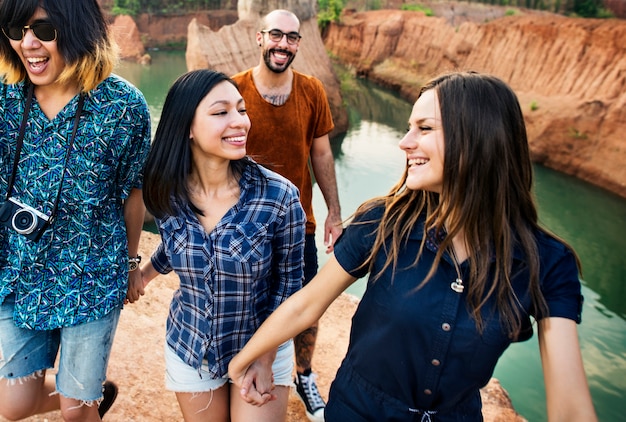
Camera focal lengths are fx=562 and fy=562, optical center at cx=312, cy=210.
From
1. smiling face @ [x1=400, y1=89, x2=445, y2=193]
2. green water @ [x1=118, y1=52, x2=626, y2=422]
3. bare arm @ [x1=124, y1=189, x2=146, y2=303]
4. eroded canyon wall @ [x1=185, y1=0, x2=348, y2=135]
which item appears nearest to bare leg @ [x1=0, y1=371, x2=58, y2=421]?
bare arm @ [x1=124, y1=189, x2=146, y2=303]

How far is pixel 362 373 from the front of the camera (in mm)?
1491

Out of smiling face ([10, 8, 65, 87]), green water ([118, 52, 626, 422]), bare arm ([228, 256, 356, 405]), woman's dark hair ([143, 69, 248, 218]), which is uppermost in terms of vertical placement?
smiling face ([10, 8, 65, 87])

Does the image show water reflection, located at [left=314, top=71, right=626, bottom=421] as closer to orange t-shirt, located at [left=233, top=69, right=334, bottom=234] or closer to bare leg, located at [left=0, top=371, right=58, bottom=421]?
orange t-shirt, located at [left=233, top=69, right=334, bottom=234]

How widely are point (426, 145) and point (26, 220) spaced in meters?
1.18

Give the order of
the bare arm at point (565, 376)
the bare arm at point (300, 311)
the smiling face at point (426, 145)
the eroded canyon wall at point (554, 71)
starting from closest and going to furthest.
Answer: the bare arm at point (565, 376), the smiling face at point (426, 145), the bare arm at point (300, 311), the eroded canyon wall at point (554, 71)

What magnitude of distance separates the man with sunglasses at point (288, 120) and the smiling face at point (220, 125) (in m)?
0.81

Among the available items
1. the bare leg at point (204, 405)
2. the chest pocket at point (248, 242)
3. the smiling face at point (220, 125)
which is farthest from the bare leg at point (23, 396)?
the smiling face at point (220, 125)

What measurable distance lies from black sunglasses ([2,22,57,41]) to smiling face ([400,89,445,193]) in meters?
1.08

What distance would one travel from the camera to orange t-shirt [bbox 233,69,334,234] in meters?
2.68

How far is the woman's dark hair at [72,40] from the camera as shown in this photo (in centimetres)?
163

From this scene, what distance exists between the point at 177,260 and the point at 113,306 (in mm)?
307

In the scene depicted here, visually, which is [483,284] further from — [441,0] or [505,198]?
[441,0]

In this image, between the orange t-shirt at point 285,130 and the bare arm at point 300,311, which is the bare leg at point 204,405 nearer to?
the bare arm at point 300,311

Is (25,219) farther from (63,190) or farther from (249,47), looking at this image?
(249,47)
